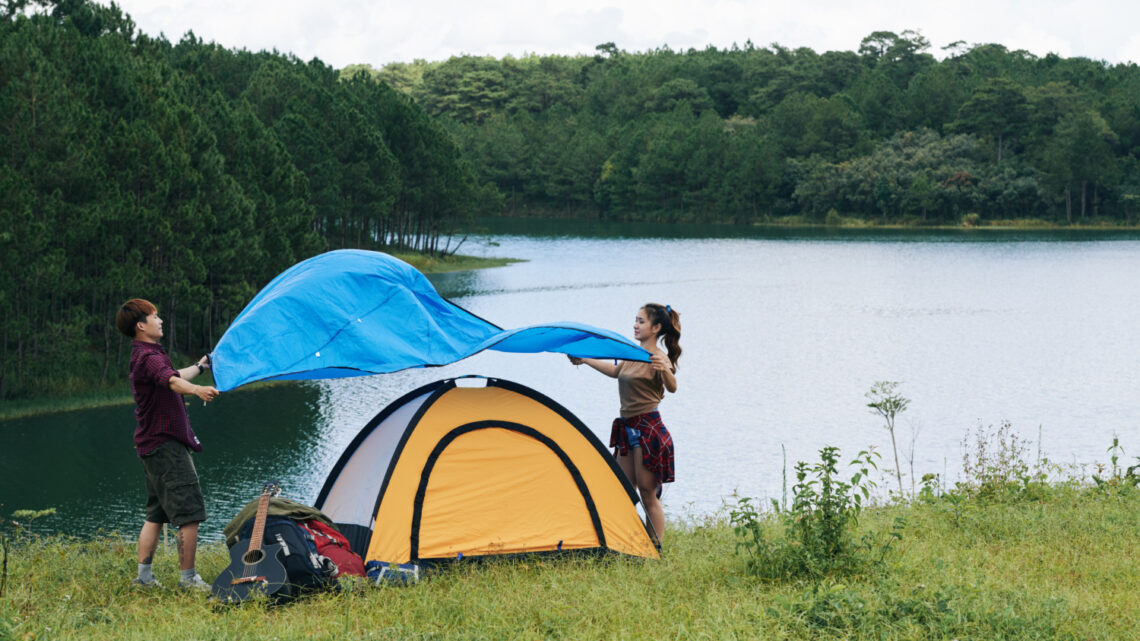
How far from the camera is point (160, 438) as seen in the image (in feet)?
19.8

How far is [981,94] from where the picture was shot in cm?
8356

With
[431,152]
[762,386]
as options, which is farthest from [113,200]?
[431,152]

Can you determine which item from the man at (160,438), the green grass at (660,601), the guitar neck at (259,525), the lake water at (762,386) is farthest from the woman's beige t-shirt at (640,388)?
the lake water at (762,386)

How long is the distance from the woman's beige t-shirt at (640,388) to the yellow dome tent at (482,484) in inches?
15.4

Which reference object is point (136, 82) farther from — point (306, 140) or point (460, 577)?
point (460, 577)

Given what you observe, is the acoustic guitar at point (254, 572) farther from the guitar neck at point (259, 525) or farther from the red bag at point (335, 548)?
the red bag at point (335, 548)

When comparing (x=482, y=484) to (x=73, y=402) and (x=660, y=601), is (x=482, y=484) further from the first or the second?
(x=73, y=402)

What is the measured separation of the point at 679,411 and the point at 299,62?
4570 cm

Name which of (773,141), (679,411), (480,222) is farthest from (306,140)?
(773,141)

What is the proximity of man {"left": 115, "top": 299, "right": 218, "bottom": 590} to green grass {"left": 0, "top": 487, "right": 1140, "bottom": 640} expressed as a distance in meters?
0.38

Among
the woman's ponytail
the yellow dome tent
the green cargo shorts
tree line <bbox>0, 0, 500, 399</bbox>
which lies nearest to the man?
the green cargo shorts

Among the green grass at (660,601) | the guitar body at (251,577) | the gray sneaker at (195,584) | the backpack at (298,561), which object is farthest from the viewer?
the gray sneaker at (195,584)

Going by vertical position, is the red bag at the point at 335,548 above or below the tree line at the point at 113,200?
below

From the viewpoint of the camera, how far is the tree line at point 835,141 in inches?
3086
